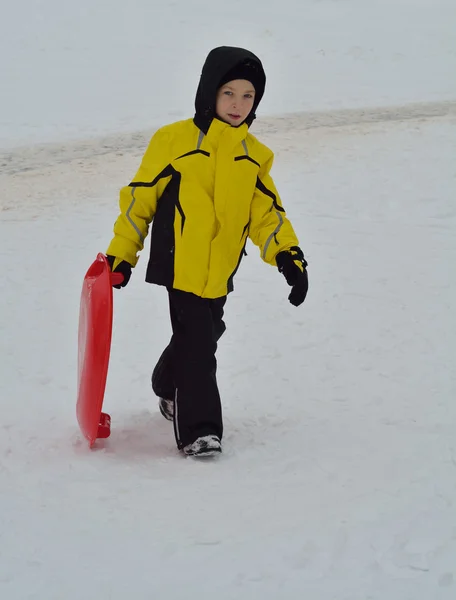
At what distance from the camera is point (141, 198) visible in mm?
3465

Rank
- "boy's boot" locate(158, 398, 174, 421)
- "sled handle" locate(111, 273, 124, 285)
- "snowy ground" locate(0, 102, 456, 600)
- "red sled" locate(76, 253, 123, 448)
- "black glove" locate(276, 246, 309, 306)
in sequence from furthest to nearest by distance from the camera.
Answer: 1. "boy's boot" locate(158, 398, 174, 421)
2. "black glove" locate(276, 246, 309, 306)
3. "sled handle" locate(111, 273, 124, 285)
4. "red sled" locate(76, 253, 123, 448)
5. "snowy ground" locate(0, 102, 456, 600)

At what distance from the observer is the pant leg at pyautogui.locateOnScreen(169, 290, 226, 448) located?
139 inches

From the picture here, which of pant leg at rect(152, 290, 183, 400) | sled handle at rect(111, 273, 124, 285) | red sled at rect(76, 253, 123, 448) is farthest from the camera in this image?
pant leg at rect(152, 290, 183, 400)

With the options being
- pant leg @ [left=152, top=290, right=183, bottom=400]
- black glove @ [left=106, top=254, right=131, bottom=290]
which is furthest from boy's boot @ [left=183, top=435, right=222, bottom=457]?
black glove @ [left=106, top=254, right=131, bottom=290]

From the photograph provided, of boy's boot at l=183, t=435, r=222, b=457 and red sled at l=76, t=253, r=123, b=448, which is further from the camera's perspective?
boy's boot at l=183, t=435, r=222, b=457

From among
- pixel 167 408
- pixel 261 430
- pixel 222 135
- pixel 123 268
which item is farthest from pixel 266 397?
pixel 222 135

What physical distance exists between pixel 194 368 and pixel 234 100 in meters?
1.10

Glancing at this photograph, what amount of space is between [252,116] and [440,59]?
14921 millimetres

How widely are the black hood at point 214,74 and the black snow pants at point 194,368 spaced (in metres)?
0.72

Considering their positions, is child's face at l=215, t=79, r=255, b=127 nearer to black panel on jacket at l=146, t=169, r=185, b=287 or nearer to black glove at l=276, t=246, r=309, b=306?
black panel on jacket at l=146, t=169, r=185, b=287

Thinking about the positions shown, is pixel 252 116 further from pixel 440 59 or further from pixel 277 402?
pixel 440 59

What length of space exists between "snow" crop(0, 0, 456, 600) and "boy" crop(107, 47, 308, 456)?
0.32 m

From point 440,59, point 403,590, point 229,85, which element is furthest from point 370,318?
point 440,59

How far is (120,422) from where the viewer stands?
13.0 ft
